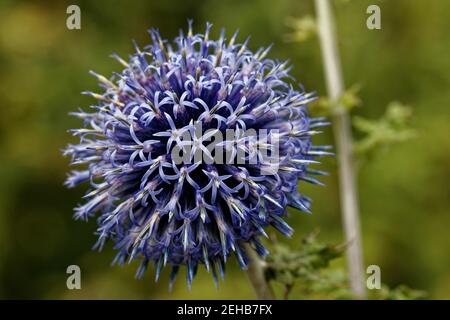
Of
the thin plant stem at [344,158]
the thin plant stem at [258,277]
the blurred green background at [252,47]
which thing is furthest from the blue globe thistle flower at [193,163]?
the blurred green background at [252,47]

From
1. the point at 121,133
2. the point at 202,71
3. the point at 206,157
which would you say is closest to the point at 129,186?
the point at 121,133

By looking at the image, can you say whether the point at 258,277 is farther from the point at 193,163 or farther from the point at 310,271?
the point at 193,163

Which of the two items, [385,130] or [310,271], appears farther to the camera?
[385,130]

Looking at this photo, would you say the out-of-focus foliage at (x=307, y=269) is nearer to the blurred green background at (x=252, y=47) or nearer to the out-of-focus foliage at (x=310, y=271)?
the out-of-focus foliage at (x=310, y=271)

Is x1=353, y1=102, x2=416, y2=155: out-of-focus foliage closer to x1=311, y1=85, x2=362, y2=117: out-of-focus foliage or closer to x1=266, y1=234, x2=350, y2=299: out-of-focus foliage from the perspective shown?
x1=311, y1=85, x2=362, y2=117: out-of-focus foliage

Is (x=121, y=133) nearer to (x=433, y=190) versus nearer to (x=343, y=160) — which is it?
(x=343, y=160)

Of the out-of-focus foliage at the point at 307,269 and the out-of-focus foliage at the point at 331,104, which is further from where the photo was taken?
the out-of-focus foliage at the point at 331,104

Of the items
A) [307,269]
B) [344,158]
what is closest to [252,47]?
[344,158]
